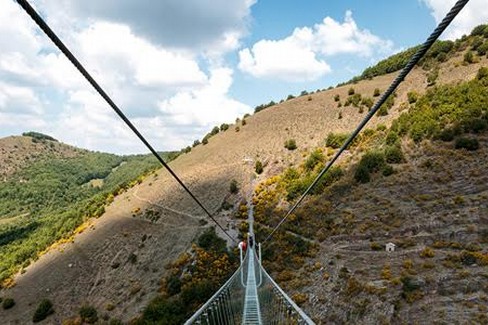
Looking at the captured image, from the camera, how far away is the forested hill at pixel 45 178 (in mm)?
93375

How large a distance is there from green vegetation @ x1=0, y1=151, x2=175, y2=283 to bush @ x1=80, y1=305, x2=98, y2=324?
16.6 m

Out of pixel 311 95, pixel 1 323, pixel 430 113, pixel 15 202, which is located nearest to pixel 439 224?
pixel 430 113

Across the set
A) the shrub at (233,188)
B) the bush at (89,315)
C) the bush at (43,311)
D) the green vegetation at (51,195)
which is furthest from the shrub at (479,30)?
the bush at (43,311)

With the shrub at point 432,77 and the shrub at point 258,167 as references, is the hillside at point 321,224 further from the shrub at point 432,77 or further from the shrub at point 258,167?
the shrub at point 258,167

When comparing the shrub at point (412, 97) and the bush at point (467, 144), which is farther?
the shrub at point (412, 97)

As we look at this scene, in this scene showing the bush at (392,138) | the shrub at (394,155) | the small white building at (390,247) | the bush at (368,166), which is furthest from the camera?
the bush at (392,138)

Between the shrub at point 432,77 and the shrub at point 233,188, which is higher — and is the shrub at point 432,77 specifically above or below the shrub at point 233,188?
above

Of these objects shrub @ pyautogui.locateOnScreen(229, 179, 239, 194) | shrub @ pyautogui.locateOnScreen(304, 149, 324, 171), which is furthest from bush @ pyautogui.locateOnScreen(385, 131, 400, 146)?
shrub @ pyautogui.locateOnScreen(229, 179, 239, 194)

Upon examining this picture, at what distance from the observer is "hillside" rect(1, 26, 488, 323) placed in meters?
18.8

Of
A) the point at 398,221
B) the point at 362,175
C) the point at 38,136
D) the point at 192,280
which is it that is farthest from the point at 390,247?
the point at 38,136

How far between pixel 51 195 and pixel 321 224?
106428mm

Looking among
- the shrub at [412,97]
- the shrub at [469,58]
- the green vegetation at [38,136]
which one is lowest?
the shrub at [412,97]

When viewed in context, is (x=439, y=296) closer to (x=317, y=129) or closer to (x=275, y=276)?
(x=275, y=276)

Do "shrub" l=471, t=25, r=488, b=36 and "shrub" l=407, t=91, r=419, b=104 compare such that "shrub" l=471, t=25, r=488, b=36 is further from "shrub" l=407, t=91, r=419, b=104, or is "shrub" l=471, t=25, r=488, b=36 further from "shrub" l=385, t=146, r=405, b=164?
"shrub" l=385, t=146, r=405, b=164
